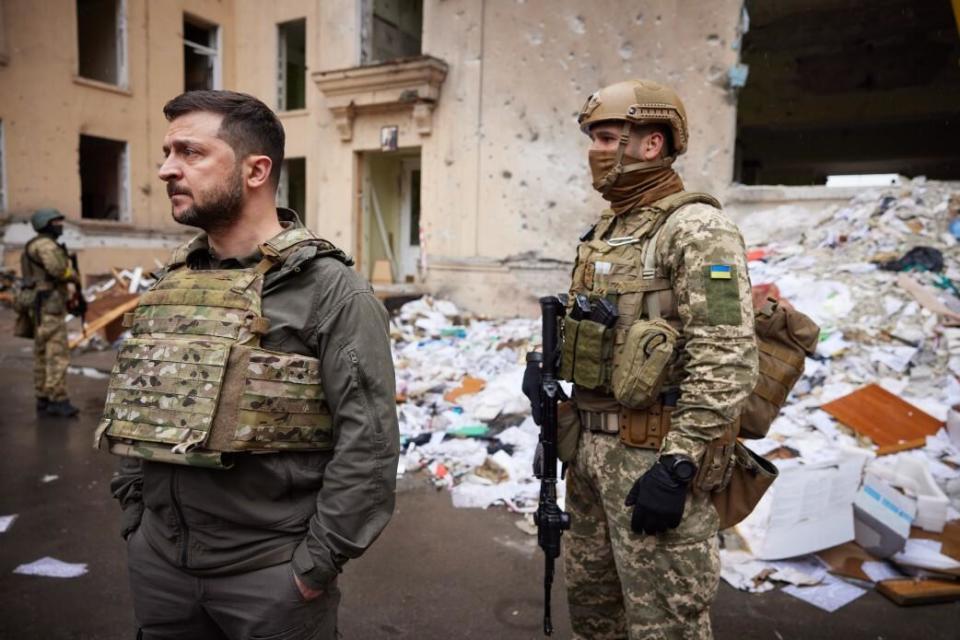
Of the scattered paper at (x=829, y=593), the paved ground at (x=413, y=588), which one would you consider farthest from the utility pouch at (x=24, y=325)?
the scattered paper at (x=829, y=593)

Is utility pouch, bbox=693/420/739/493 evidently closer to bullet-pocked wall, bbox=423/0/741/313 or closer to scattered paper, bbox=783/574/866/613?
scattered paper, bbox=783/574/866/613

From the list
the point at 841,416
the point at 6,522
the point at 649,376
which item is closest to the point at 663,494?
the point at 649,376

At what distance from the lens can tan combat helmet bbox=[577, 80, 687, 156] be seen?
1.90 metres

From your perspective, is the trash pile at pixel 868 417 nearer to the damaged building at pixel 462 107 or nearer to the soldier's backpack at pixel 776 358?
the damaged building at pixel 462 107

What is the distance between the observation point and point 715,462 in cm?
174

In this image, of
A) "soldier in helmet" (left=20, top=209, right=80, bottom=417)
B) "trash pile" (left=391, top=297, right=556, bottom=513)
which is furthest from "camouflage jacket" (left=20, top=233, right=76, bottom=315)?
"trash pile" (left=391, top=297, right=556, bottom=513)

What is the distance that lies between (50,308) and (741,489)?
617 cm

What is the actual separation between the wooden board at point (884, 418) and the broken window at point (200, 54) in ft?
46.1

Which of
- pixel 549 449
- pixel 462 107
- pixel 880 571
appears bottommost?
pixel 880 571

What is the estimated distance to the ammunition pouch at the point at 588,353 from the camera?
1882mm

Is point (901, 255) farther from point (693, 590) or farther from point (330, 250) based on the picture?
point (330, 250)

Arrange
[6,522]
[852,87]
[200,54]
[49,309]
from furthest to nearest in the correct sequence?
[200,54] < [852,87] < [49,309] < [6,522]

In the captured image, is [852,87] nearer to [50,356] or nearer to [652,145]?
[652,145]

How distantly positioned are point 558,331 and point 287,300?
107 cm
